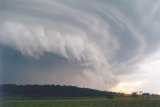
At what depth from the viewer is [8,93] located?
95.9 metres

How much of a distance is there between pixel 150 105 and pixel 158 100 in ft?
20.4

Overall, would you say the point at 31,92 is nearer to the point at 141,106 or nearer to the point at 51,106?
the point at 51,106

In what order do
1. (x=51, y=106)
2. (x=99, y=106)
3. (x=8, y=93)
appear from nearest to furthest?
(x=99, y=106)
(x=51, y=106)
(x=8, y=93)

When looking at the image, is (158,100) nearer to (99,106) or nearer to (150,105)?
(150,105)

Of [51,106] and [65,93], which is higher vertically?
[65,93]

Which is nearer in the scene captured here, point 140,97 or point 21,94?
point 140,97

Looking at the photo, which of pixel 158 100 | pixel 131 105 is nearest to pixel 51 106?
pixel 131 105

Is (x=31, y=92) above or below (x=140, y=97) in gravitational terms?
above

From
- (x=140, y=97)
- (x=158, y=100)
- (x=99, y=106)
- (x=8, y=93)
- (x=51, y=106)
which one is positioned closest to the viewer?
(x=99, y=106)

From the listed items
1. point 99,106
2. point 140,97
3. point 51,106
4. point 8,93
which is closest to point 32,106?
point 51,106

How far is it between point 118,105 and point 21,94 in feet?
136

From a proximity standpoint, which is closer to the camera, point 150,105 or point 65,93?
point 150,105

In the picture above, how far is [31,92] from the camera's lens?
9769 cm

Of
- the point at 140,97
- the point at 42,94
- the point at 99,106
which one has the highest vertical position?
the point at 42,94
